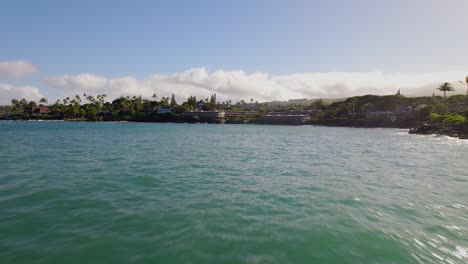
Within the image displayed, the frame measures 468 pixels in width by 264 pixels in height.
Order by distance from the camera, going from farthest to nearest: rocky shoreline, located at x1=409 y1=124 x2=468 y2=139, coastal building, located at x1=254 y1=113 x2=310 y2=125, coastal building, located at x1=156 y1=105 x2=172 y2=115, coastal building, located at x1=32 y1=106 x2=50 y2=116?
coastal building, located at x1=156 y1=105 x2=172 y2=115, coastal building, located at x1=32 y1=106 x2=50 y2=116, coastal building, located at x1=254 y1=113 x2=310 y2=125, rocky shoreline, located at x1=409 y1=124 x2=468 y2=139

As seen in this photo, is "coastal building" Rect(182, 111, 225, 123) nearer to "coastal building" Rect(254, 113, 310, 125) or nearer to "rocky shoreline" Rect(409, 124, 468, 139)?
"coastal building" Rect(254, 113, 310, 125)

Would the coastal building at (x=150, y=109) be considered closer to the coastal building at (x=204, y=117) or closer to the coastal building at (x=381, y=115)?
the coastal building at (x=204, y=117)

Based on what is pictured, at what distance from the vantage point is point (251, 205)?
9211mm

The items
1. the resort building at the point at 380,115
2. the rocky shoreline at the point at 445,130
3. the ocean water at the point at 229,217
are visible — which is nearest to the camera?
the ocean water at the point at 229,217

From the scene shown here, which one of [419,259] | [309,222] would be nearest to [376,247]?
[419,259]

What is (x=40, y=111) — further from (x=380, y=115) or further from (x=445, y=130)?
(x=445, y=130)

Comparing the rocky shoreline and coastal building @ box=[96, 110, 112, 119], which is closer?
the rocky shoreline

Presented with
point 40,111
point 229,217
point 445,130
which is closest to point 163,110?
point 40,111

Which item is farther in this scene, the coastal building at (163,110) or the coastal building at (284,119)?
the coastal building at (163,110)

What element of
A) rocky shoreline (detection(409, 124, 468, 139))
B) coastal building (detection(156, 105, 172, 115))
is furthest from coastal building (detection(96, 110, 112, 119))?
rocky shoreline (detection(409, 124, 468, 139))

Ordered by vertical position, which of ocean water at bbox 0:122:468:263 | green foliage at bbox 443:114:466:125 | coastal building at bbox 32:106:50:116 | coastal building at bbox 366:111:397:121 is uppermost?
coastal building at bbox 32:106:50:116

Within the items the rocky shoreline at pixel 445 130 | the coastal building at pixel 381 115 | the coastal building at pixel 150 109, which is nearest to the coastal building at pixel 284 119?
the coastal building at pixel 381 115

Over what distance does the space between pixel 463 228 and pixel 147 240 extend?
9.95m

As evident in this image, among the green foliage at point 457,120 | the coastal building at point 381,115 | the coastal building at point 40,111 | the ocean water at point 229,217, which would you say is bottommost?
the ocean water at point 229,217
